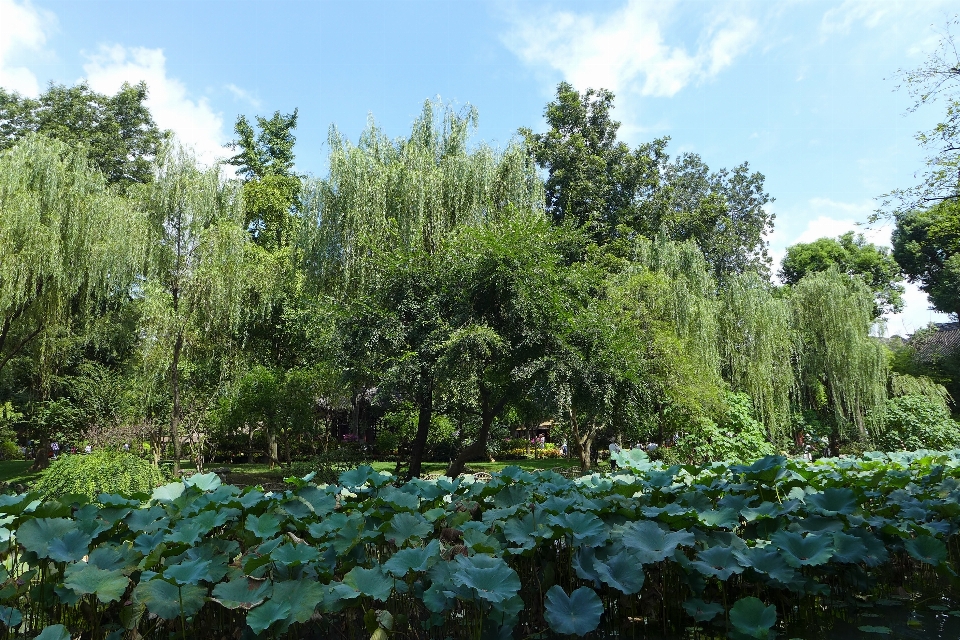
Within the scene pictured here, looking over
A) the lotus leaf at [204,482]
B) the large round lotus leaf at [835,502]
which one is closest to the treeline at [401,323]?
the lotus leaf at [204,482]

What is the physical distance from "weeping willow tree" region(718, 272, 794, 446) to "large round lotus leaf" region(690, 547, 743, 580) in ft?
41.6

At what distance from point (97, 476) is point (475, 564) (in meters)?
7.14

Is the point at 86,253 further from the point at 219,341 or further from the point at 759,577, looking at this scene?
the point at 759,577

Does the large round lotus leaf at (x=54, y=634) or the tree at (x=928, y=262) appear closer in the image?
the large round lotus leaf at (x=54, y=634)

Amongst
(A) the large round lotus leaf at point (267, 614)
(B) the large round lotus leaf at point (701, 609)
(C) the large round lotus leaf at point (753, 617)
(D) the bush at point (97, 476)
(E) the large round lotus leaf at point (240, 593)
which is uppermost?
(E) the large round lotus leaf at point (240, 593)

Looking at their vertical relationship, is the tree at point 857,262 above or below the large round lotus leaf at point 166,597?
above

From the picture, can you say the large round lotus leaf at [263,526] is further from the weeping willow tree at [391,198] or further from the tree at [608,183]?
the tree at [608,183]

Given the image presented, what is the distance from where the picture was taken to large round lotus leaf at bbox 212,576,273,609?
182 centimetres

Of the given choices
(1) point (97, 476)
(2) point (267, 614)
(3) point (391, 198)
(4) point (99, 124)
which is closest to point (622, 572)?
(2) point (267, 614)

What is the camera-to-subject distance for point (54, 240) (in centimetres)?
1032

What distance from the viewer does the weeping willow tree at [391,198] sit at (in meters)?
11.0

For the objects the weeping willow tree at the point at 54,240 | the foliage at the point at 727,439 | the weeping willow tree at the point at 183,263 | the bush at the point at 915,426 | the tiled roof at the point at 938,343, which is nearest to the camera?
the weeping willow tree at the point at 54,240

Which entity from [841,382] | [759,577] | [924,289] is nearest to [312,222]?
[759,577]

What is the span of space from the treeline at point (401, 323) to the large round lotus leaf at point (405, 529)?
5637 millimetres
